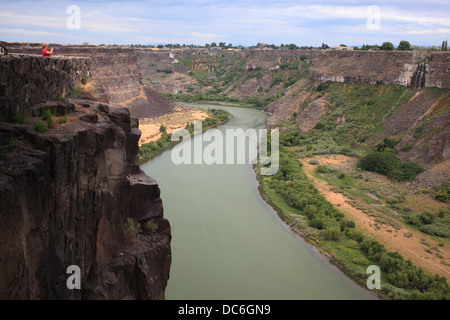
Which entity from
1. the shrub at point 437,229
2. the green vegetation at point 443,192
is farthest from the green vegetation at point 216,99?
the shrub at point 437,229

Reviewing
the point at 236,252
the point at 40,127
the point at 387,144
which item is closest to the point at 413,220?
the point at 236,252

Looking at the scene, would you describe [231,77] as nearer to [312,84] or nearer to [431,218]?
[312,84]

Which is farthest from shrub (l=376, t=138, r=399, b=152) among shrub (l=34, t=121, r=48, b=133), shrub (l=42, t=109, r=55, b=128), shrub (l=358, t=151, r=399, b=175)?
shrub (l=34, t=121, r=48, b=133)

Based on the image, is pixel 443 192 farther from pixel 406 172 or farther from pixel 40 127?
pixel 40 127

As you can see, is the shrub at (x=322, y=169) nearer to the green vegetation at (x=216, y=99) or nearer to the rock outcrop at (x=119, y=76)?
the rock outcrop at (x=119, y=76)

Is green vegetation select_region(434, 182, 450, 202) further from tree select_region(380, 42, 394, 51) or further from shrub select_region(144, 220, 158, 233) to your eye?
tree select_region(380, 42, 394, 51)

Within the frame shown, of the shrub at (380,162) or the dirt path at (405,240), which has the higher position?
the shrub at (380,162)
